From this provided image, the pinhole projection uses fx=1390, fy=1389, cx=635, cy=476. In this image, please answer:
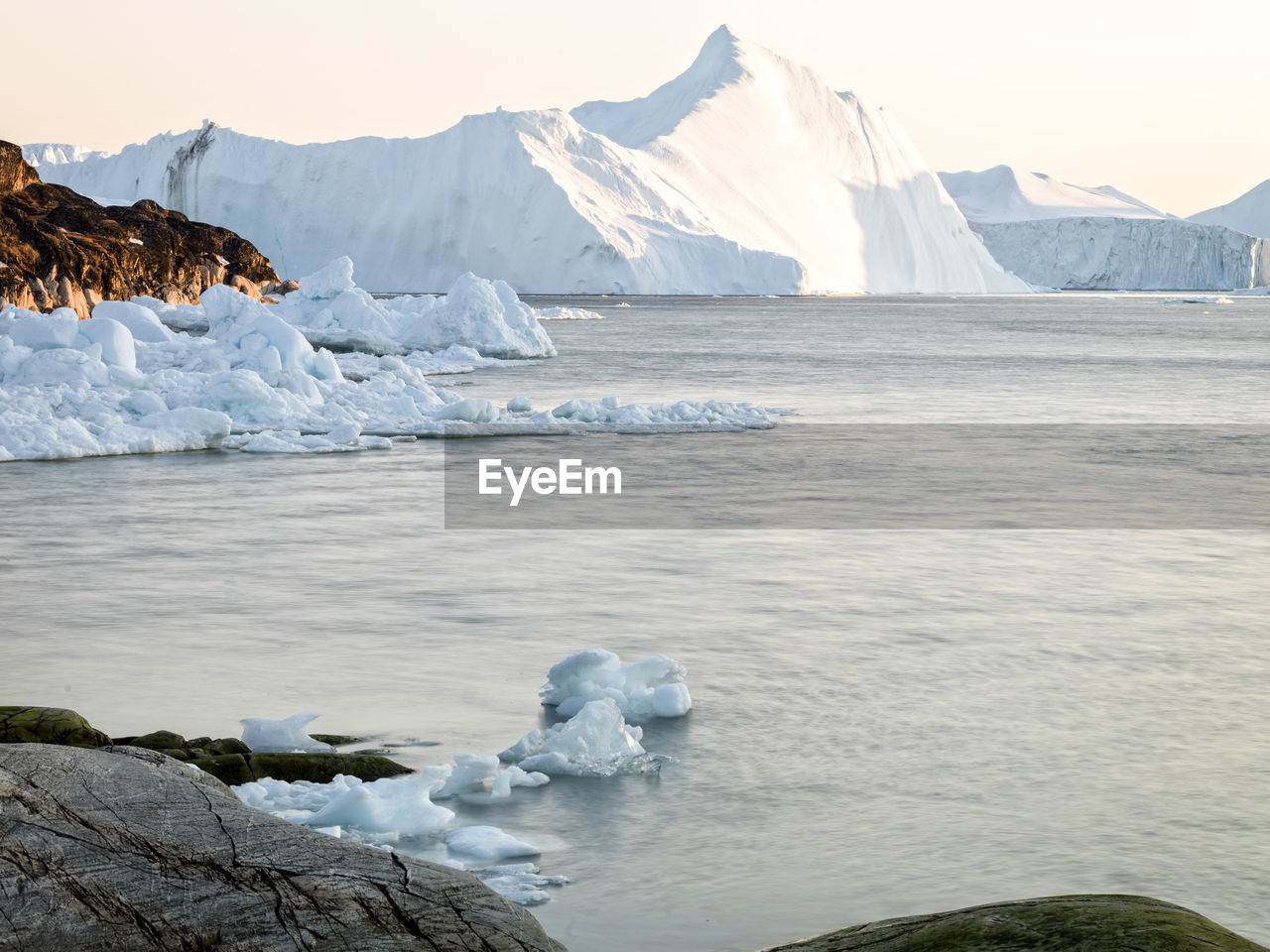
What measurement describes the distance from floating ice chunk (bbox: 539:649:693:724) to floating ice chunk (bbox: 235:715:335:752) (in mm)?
1055

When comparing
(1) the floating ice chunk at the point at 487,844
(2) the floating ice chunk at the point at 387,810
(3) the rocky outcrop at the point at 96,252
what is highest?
(3) the rocky outcrop at the point at 96,252

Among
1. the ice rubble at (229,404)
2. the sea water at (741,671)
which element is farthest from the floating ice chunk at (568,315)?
the sea water at (741,671)

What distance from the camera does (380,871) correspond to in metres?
2.89

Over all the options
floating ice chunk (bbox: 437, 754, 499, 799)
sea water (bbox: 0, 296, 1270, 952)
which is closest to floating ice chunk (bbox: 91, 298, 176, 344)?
sea water (bbox: 0, 296, 1270, 952)

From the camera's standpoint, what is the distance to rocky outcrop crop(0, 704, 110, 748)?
456 centimetres

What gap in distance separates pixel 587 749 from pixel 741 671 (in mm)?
1537

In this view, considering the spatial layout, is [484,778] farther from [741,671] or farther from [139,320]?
[139,320]

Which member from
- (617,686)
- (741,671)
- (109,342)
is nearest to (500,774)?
(617,686)

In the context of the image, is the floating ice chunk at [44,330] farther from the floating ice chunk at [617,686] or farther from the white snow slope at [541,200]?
the white snow slope at [541,200]

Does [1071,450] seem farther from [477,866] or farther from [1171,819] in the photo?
[477,866]

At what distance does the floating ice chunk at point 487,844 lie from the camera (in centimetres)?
429

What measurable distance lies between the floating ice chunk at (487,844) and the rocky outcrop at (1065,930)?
157 centimetres

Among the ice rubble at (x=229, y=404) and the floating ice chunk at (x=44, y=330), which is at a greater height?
the floating ice chunk at (x=44, y=330)

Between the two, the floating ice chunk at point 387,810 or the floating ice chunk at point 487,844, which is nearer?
the floating ice chunk at point 487,844
